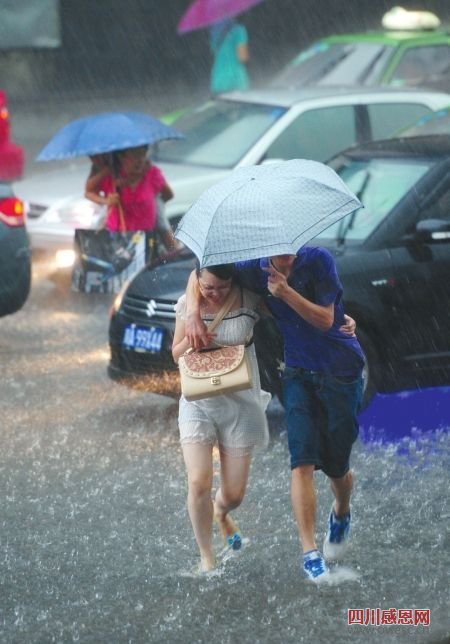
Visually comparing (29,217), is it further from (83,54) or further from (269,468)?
(83,54)

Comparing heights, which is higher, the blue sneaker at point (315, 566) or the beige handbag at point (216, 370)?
the beige handbag at point (216, 370)

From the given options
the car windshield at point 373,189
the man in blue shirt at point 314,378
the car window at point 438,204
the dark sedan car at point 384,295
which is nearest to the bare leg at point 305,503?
A: the man in blue shirt at point 314,378

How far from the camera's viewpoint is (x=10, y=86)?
26.8 meters

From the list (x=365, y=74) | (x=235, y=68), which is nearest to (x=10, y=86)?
(x=235, y=68)

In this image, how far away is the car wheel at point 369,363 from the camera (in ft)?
27.2

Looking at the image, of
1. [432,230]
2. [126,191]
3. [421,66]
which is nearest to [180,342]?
[432,230]

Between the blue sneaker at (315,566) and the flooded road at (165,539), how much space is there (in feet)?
0.17

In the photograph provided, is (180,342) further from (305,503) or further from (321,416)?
(305,503)

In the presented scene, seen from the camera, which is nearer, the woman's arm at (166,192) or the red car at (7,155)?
the woman's arm at (166,192)

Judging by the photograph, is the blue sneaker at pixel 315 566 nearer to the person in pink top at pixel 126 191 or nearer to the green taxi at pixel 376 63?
the person in pink top at pixel 126 191

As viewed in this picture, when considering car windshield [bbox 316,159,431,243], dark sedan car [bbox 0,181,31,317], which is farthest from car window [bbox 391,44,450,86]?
car windshield [bbox 316,159,431,243]

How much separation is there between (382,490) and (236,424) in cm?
156

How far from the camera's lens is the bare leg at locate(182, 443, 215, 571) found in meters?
5.78

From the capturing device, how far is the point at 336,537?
19.9ft
